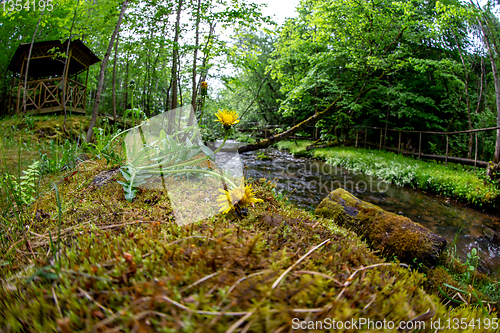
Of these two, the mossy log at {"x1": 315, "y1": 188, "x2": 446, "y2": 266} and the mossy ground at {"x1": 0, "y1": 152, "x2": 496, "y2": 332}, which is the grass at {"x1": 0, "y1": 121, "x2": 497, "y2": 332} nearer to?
the mossy ground at {"x1": 0, "y1": 152, "x2": 496, "y2": 332}

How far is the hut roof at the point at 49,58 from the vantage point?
995 centimetres

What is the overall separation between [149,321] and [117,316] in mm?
65

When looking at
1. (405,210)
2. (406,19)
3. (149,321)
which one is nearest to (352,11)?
(406,19)

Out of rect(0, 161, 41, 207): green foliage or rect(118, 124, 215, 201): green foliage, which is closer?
rect(0, 161, 41, 207): green foliage

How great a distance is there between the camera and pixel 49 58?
449 inches

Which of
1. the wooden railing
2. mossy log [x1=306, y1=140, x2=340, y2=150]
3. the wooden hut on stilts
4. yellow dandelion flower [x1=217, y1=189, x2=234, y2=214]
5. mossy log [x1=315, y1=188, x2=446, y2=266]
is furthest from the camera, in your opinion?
mossy log [x1=306, y1=140, x2=340, y2=150]

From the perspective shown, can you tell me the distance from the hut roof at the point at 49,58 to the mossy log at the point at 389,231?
426 inches

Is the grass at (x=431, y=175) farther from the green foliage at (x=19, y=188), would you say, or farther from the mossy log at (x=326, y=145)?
the green foliage at (x=19, y=188)

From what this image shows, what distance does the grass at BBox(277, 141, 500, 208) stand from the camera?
586 cm

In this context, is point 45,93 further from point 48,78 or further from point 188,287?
point 188,287

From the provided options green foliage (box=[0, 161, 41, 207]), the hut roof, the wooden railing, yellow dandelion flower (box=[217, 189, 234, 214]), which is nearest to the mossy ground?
yellow dandelion flower (box=[217, 189, 234, 214])

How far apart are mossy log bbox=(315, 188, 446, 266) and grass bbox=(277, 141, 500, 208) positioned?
5156 millimetres

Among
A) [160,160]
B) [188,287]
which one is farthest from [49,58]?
[188,287]

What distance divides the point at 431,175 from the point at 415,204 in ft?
7.60
